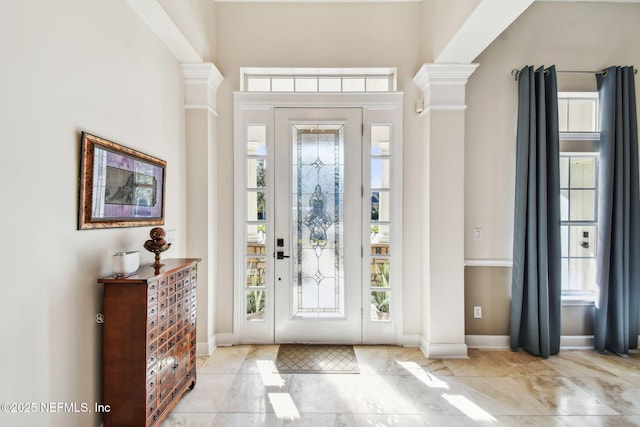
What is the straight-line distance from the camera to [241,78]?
3.07 meters

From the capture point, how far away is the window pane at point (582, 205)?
307 centimetres

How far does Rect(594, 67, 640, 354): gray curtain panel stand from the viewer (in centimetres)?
284

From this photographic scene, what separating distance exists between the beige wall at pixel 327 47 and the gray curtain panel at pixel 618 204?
5.79ft

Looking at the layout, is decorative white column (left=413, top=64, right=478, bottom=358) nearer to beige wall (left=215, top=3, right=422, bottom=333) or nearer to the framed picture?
beige wall (left=215, top=3, right=422, bottom=333)

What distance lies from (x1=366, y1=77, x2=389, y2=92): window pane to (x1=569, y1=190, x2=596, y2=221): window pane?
7.44ft

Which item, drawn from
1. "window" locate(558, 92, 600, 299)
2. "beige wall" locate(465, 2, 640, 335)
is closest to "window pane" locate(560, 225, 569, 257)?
"window" locate(558, 92, 600, 299)

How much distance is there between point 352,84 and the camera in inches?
124

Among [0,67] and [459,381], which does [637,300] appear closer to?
[459,381]

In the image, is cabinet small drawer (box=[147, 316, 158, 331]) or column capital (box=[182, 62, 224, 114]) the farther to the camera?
column capital (box=[182, 62, 224, 114])

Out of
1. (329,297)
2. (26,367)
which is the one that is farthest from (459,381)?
(26,367)

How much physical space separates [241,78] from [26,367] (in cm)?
278

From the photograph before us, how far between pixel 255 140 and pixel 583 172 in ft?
11.3

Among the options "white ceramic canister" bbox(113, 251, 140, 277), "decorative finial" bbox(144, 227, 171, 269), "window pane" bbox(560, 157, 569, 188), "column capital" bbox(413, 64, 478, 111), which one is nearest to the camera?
"white ceramic canister" bbox(113, 251, 140, 277)

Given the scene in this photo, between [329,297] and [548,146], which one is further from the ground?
[548,146]
